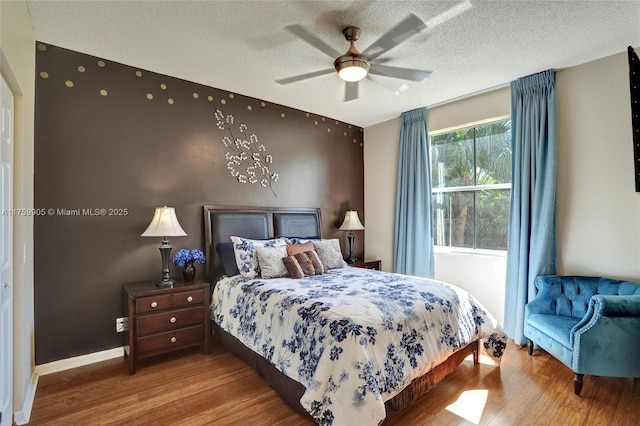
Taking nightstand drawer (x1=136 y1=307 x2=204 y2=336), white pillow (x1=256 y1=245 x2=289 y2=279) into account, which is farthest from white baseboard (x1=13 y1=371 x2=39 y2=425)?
white pillow (x1=256 y1=245 x2=289 y2=279)

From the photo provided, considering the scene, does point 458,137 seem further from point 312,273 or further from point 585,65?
point 312,273

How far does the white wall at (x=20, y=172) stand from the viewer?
72.4 inches

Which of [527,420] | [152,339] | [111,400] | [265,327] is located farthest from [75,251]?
[527,420]

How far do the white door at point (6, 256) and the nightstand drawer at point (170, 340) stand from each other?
848mm

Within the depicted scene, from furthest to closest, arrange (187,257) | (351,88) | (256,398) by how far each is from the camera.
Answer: (187,257) < (351,88) < (256,398)

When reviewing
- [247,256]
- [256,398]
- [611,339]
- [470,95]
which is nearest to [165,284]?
[247,256]

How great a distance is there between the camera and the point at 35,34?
2477 mm

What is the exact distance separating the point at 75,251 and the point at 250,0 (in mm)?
2529

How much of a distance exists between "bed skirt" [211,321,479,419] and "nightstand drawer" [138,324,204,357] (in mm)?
380

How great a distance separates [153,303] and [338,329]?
5.78 feet

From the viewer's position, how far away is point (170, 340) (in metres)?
2.79

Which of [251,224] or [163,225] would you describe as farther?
[251,224]

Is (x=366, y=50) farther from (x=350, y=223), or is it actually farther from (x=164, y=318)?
(x=164, y=318)

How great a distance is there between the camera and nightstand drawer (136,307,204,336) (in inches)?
105
